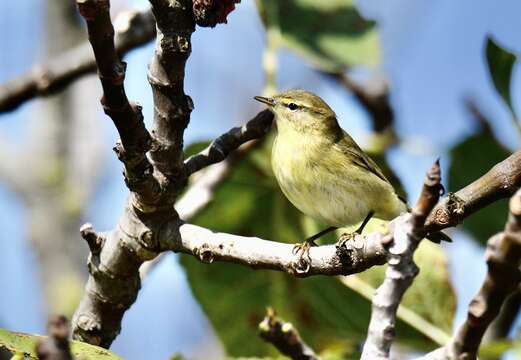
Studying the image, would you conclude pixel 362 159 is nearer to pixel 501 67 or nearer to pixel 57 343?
pixel 501 67

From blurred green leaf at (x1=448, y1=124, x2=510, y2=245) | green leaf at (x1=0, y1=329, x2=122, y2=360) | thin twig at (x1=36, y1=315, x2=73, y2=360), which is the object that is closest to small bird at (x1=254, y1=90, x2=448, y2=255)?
blurred green leaf at (x1=448, y1=124, x2=510, y2=245)

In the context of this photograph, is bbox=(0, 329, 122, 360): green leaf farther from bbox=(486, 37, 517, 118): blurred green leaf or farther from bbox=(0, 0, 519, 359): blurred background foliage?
bbox=(486, 37, 517, 118): blurred green leaf

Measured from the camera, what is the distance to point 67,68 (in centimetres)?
291

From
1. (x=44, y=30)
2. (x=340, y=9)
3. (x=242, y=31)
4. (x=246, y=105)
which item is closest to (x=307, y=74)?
(x=246, y=105)

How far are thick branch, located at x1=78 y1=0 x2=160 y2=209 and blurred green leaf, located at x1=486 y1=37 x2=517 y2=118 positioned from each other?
1.11 m

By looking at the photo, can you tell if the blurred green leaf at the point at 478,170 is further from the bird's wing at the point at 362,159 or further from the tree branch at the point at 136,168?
the tree branch at the point at 136,168

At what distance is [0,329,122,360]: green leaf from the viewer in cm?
158

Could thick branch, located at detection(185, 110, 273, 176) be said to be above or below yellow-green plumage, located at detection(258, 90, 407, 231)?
below

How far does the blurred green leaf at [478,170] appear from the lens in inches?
116

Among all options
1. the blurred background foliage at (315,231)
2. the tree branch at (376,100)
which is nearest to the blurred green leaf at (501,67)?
the blurred background foliage at (315,231)

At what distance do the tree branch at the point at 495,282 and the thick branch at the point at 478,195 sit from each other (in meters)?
0.36

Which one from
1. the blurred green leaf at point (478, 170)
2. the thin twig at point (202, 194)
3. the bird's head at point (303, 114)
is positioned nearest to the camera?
the thin twig at point (202, 194)

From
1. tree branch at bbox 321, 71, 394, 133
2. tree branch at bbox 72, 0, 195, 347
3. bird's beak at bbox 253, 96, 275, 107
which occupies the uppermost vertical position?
tree branch at bbox 321, 71, 394, 133

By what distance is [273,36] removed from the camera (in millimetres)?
3074
